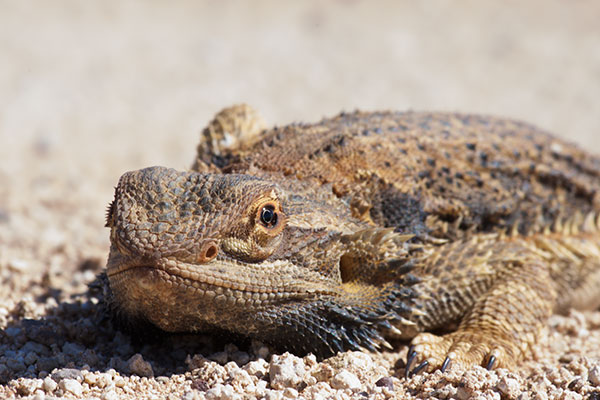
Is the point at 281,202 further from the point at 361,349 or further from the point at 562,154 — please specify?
the point at 562,154

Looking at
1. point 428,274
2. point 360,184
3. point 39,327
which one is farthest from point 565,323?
point 39,327

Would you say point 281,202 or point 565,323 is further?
point 565,323

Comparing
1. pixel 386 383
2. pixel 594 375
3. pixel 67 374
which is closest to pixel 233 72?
pixel 67 374

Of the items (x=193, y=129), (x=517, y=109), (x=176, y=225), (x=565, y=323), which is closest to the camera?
(x=176, y=225)

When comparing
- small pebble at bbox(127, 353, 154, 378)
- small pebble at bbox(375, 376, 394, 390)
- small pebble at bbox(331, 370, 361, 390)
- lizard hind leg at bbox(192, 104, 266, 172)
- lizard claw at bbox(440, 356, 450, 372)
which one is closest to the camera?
small pebble at bbox(331, 370, 361, 390)

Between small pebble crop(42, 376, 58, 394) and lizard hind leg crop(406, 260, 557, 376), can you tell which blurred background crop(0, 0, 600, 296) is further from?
lizard hind leg crop(406, 260, 557, 376)

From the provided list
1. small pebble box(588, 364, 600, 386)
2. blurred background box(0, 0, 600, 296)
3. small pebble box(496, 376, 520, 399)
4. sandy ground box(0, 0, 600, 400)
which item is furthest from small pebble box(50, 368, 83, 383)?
blurred background box(0, 0, 600, 296)

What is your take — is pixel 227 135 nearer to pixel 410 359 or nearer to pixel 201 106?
pixel 410 359

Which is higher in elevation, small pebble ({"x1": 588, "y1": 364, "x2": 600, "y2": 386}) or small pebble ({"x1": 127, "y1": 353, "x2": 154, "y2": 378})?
small pebble ({"x1": 588, "y1": 364, "x2": 600, "y2": 386})
